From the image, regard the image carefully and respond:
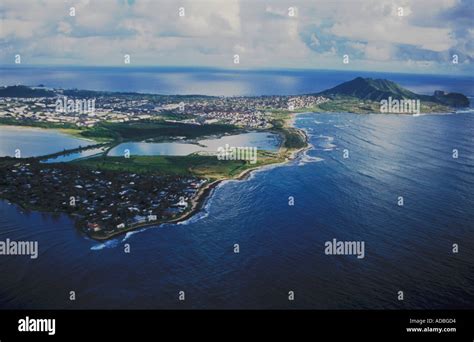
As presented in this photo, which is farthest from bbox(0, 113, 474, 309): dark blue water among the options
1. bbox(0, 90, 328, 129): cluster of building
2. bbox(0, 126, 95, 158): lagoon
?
bbox(0, 90, 328, 129): cluster of building

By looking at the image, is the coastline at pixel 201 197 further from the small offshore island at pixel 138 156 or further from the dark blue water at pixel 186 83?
the dark blue water at pixel 186 83

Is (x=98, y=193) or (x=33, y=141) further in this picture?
(x=33, y=141)

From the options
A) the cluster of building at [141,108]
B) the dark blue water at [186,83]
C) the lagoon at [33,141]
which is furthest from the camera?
the dark blue water at [186,83]

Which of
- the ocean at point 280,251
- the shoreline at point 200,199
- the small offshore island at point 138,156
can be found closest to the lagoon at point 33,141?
the small offshore island at point 138,156

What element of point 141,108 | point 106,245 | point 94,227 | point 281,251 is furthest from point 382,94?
point 106,245

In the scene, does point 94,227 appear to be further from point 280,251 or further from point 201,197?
point 280,251

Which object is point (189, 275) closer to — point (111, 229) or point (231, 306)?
point (231, 306)

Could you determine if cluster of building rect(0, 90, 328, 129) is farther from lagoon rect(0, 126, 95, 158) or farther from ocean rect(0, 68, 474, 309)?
ocean rect(0, 68, 474, 309)
